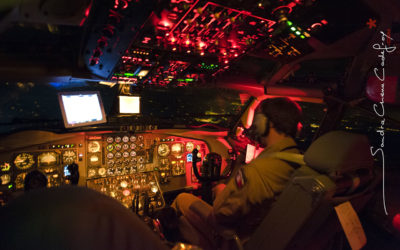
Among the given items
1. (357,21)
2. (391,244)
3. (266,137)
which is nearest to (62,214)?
(266,137)

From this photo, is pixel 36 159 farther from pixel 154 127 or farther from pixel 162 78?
pixel 162 78

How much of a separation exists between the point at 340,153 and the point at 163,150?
257 centimetres

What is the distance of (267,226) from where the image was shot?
1.19m

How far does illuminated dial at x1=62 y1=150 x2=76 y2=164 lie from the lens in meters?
2.63

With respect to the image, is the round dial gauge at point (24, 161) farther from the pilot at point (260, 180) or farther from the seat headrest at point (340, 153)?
the seat headrest at point (340, 153)

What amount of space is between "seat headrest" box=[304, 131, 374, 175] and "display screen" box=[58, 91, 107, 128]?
7.18 feet

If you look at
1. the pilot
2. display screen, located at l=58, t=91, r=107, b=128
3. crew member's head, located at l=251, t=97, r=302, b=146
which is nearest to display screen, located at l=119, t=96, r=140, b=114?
display screen, located at l=58, t=91, r=107, b=128

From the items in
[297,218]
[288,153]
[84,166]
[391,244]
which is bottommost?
[391,244]

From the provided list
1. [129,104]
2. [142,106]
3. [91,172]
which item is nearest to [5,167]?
[91,172]

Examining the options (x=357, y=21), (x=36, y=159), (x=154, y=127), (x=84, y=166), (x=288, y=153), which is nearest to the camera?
(x=288, y=153)

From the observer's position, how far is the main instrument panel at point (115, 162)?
2.43m

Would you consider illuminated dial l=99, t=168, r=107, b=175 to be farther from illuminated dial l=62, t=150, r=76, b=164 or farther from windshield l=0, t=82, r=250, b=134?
windshield l=0, t=82, r=250, b=134

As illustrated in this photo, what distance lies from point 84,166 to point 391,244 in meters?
3.73

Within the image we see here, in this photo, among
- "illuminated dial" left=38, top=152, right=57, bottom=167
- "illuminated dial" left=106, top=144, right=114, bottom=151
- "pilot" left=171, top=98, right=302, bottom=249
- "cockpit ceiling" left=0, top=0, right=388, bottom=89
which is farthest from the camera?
"illuminated dial" left=106, top=144, right=114, bottom=151
